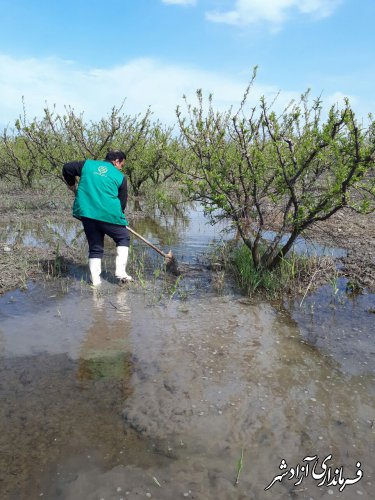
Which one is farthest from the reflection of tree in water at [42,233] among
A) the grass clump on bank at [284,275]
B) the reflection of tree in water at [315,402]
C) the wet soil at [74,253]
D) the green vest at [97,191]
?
the reflection of tree in water at [315,402]

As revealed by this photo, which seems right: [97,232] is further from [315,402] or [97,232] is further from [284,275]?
[315,402]

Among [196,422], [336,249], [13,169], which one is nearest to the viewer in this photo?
[196,422]

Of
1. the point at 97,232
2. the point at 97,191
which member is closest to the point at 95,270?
the point at 97,232

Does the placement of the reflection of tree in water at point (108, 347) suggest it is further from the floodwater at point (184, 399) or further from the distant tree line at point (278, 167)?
the distant tree line at point (278, 167)

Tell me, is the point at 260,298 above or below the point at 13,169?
below

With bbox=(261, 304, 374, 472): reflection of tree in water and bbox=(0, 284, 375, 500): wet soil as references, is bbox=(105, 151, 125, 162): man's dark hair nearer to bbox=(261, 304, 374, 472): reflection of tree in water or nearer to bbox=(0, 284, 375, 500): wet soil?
bbox=(0, 284, 375, 500): wet soil

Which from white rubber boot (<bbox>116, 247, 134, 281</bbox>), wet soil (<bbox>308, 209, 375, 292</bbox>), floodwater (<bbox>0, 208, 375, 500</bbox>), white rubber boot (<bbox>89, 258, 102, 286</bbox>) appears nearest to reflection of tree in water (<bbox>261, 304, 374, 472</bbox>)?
floodwater (<bbox>0, 208, 375, 500</bbox>)

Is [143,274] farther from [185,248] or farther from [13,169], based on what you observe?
[13,169]

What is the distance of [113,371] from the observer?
368cm

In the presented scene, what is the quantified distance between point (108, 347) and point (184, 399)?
1212 mm

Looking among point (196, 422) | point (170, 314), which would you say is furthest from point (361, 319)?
point (196, 422)

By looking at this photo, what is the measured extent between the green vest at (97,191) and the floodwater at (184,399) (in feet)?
4.18

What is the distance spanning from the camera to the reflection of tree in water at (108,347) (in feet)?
11.8

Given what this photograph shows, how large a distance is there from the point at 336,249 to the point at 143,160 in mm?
8753
